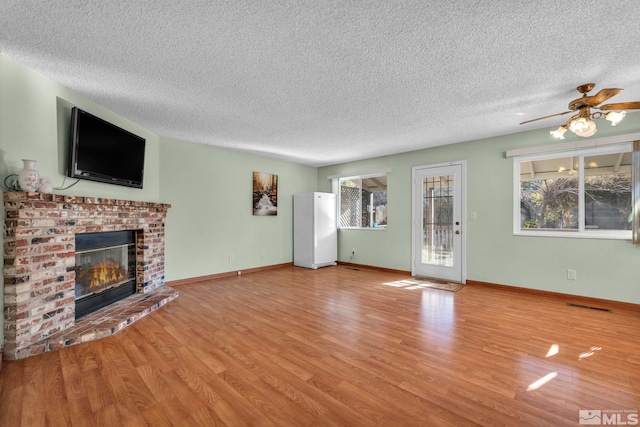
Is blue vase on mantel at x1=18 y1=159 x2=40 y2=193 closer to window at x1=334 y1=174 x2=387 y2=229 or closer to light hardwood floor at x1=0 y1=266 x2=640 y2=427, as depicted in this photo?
light hardwood floor at x1=0 y1=266 x2=640 y2=427

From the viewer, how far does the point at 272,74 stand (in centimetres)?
239

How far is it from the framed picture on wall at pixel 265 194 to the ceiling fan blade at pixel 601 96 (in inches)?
185

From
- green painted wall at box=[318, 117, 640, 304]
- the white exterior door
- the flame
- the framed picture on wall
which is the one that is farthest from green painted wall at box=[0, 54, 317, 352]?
the white exterior door

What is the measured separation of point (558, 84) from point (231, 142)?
4.13 m

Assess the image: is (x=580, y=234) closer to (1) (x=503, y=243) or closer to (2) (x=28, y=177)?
(1) (x=503, y=243)

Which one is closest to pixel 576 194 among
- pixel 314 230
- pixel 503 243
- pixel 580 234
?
pixel 580 234

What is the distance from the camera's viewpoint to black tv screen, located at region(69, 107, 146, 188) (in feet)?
8.81

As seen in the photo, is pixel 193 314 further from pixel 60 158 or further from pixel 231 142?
pixel 231 142

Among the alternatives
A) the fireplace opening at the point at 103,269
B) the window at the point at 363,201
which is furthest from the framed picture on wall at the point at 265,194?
the fireplace opening at the point at 103,269

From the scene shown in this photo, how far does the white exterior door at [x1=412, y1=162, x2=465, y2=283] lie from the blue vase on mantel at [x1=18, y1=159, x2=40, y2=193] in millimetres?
4958

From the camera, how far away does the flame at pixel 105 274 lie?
3.08m

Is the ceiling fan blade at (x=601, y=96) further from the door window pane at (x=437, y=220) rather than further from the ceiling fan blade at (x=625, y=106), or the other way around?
the door window pane at (x=437, y=220)

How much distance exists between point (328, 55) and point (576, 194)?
3867 mm

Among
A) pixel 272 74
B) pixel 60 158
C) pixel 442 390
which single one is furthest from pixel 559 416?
pixel 60 158
